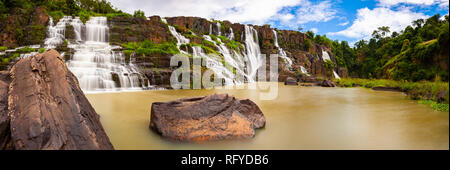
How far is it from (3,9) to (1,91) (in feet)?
66.9

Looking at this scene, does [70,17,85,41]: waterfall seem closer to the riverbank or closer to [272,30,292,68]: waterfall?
the riverbank

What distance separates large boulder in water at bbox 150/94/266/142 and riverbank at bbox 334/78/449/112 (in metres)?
2.21

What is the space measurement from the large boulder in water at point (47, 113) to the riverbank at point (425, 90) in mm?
3173

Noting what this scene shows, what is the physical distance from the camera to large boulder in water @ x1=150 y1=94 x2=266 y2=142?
10.4 ft

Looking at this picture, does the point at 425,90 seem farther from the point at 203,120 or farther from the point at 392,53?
the point at 392,53

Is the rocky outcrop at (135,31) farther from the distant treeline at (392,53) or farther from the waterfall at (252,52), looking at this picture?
the distant treeline at (392,53)

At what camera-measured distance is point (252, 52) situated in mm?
30719

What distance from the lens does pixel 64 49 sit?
496 inches

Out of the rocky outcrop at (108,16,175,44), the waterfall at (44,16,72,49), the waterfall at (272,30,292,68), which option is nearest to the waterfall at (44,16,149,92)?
the waterfall at (44,16,72,49)

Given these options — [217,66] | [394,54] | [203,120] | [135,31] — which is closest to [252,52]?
[217,66]

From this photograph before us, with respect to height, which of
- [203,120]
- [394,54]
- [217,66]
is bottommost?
[203,120]

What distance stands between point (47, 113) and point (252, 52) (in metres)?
29.3

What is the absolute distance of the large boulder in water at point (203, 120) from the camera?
10.4 ft

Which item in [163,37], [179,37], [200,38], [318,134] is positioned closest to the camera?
[318,134]
